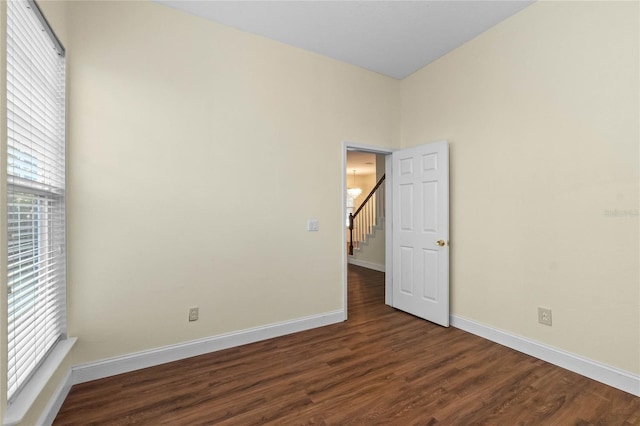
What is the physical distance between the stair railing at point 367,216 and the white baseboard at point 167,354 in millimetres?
3541

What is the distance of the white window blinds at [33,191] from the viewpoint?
1416 mm

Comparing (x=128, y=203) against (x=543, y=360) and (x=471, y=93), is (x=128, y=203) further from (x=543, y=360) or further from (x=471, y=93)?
(x=543, y=360)

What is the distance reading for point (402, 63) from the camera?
339 cm

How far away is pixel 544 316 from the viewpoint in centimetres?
242

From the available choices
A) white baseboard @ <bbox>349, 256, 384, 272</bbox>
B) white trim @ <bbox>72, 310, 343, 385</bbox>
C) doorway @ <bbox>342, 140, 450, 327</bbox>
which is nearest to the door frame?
doorway @ <bbox>342, 140, 450, 327</bbox>

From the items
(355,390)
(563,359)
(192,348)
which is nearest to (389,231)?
(563,359)

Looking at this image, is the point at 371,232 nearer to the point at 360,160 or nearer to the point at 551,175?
the point at 360,160

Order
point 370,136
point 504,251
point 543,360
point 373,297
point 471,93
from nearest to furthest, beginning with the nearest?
point 543,360
point 504,251
point 471,93
point 370,136
point 373,297

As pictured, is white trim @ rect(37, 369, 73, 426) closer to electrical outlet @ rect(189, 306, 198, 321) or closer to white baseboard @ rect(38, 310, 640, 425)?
white baseboard @ rect(38, 310, 640, 425)

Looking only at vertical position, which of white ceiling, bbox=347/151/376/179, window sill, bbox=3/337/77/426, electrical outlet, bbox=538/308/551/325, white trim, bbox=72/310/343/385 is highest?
white ceiling, bbox=347/151/376/179

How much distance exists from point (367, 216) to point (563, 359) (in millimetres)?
4637

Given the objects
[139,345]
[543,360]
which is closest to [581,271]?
[543,360]

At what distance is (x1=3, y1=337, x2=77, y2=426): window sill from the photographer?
129 cm

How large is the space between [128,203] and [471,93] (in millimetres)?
3447
